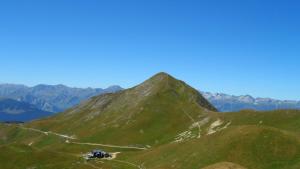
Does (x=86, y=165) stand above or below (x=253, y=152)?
below

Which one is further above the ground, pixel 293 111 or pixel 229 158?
pixel 293 111

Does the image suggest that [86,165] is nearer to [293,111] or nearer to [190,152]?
[190,152]

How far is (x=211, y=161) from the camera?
115m

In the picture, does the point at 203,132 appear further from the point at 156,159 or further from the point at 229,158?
the point at 229,158

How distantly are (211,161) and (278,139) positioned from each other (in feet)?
70.0

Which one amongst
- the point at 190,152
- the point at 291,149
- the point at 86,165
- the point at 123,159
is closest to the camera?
the point at 291,149

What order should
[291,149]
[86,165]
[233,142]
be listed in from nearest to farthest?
[291,149], [233,142], [86,165]

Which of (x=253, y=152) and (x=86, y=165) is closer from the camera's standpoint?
(x=253, y=152)

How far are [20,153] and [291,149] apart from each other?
106471 millimetres

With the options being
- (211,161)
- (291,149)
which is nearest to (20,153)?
(211,161)

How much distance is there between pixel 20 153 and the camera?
6358 inches

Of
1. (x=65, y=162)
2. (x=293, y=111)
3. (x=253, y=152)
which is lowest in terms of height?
(x=65, y=162)

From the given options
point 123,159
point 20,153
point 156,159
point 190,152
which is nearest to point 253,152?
point 190,152

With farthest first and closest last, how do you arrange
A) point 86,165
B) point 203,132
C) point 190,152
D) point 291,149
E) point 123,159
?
point 203,132 < point 123,159 < point 86,165 < point 190,152 < point 291,149
